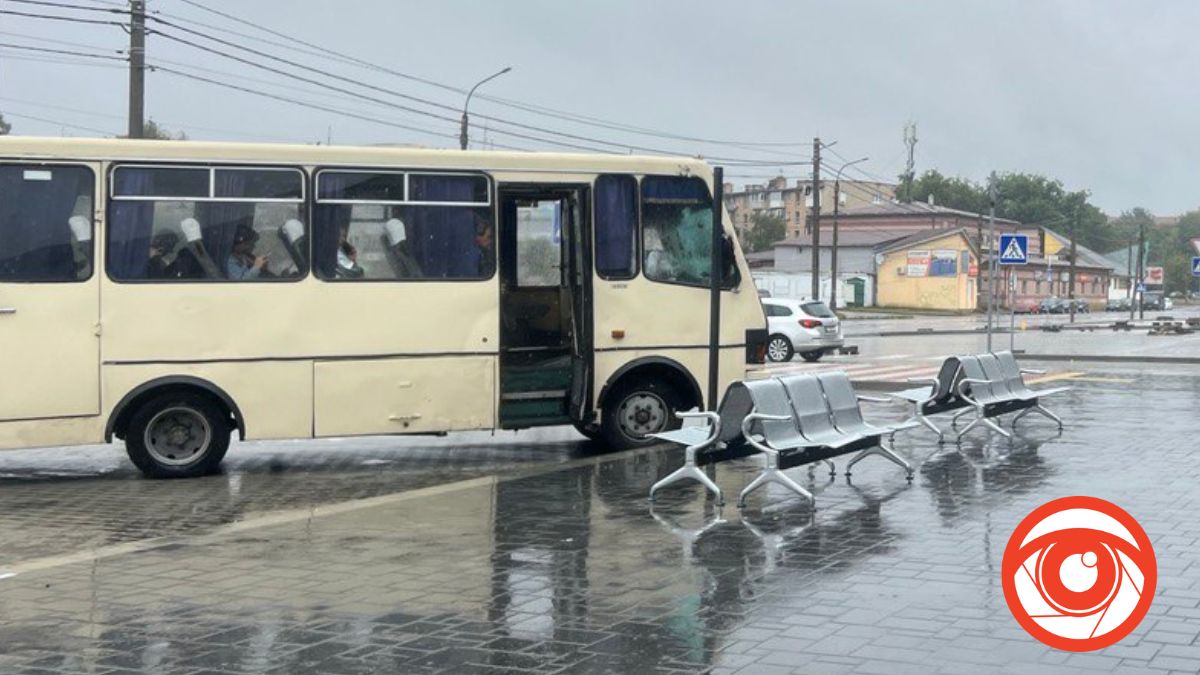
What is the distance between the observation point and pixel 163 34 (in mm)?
28281

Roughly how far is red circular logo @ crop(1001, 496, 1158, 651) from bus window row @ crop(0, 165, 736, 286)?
941cm

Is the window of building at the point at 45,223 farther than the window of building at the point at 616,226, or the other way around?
the window of building at the point at 616,226

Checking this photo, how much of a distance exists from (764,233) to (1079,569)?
5458 inches

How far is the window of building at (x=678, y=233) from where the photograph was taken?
51.1 ft

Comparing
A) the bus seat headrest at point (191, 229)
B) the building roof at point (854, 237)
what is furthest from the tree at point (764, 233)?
the bus seat headrest at point (191, 229)

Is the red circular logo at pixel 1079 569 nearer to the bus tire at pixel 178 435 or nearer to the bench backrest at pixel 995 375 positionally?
the bus tire at pixel 178 435

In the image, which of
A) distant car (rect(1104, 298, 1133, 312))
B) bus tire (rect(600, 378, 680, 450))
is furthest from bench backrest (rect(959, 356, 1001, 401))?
distant car (rect(1104, 298, 1133, 312))

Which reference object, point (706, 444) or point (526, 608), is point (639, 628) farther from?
point (706, 444)

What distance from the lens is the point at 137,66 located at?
25.9 metres

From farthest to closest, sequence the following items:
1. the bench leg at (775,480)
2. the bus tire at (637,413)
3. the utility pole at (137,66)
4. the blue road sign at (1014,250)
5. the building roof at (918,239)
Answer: the building roof at (918,239), the blue road sign at (1014,250), the utility pole at (137,66), the bus tire at (637,413), the bench leg at (775,480)

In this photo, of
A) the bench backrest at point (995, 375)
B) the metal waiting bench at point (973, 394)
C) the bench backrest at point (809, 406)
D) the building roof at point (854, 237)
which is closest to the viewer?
the bench backrest at point (809, 406)

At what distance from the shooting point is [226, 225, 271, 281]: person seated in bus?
14.1 m

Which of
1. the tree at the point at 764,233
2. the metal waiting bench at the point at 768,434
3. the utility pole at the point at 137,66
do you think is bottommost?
the metal waiting bench at the point at 768,434

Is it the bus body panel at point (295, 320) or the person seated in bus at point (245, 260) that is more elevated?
the person seated in bus at point (245, 260)
